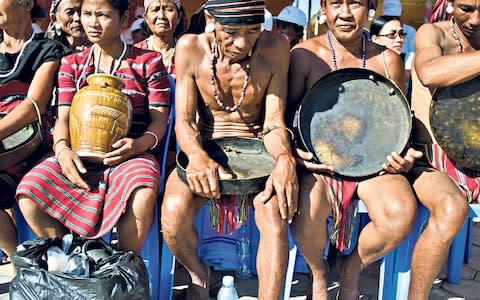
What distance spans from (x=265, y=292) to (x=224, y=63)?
3.88 ft

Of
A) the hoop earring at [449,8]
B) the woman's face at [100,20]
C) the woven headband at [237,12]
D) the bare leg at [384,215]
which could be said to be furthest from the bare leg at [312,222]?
the woman's face at [100,20]

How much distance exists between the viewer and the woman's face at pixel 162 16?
368 cm

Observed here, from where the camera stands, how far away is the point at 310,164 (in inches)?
103

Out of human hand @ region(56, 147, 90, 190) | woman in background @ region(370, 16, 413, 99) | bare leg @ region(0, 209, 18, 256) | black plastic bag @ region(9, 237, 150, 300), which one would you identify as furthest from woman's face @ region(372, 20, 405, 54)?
bare leg @ region(0, 209, 18, 256)

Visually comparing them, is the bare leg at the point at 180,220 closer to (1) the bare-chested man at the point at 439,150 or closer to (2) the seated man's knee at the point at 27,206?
(2) the seated man's knee at the point at 27,206

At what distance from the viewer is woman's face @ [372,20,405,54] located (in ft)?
14.5

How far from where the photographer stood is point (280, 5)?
27.6 feet

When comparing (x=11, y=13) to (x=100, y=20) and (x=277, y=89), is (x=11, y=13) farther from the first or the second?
(x=277, y=89)

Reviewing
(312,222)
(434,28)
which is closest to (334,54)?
(434,28)

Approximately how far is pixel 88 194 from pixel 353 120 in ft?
4.55

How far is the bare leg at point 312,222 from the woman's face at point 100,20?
1.30 m

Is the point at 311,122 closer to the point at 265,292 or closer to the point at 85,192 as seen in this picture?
the point at 265,292

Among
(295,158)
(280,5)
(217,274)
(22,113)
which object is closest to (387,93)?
(295,158)

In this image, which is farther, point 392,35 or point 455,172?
point 392,35
